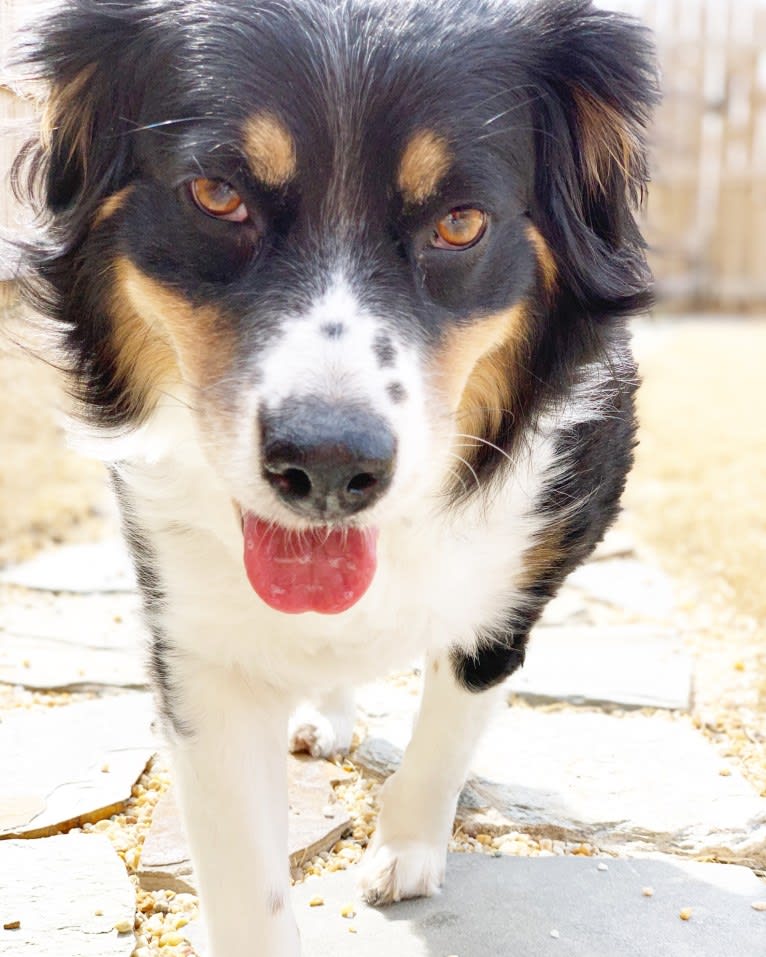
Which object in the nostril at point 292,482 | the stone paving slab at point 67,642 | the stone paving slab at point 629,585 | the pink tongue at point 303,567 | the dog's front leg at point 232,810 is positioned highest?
the nostril at point 292,482

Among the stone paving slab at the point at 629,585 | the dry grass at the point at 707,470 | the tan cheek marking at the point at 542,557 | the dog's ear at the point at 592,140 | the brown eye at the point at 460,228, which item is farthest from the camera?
the dry grass at the point at 707,470

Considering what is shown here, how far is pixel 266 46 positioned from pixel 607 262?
2.42 ft

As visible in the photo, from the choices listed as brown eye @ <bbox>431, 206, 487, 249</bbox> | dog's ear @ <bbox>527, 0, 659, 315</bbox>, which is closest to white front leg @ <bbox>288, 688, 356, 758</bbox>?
dog's ear @ <bbox>527, 0, 659, 315</bbox>

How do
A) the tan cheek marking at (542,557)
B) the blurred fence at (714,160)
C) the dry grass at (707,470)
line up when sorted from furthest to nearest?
the blurred fence at (714,160)
the dry grass at (707,470)
the tan cheek marking at (542,557)

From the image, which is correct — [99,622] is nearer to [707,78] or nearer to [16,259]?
[16,259]

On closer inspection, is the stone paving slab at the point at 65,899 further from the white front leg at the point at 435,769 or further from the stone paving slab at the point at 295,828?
the white front leg at the point at 435,769

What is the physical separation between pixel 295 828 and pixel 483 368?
1.07 m

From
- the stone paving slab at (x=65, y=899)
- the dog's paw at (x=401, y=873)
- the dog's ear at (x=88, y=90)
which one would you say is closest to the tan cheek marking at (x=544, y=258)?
the dog's ear at (x=88, y=90)

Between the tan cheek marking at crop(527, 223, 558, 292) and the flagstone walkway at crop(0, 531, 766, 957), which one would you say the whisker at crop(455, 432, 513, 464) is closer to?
the tan cheek marking at crop(527, 223, 558, 292)

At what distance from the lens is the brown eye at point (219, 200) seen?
1843 mm

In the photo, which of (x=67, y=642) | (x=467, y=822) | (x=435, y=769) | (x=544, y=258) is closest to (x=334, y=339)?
(x=544, y=258)

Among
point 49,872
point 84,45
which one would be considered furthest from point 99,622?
point 84,45

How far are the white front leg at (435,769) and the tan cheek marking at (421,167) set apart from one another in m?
1.00

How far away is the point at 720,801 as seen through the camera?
2.67 meters
